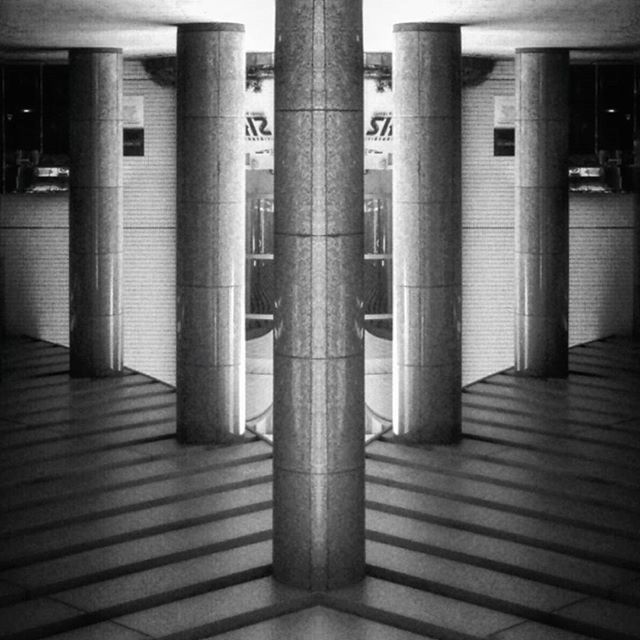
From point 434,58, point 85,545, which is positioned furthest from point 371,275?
point 85,545

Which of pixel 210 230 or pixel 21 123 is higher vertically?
pixel 21 123

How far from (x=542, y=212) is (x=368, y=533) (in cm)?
945

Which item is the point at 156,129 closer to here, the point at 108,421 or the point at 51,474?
the point at 108,421

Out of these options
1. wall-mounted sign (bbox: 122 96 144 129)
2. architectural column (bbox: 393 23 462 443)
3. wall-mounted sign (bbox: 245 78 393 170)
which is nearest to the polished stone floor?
architectural column (bbox: 393 23 462 443)

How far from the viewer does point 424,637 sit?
10945 mm

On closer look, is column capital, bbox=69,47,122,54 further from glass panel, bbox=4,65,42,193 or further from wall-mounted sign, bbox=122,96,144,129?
glass panel, bbox=4,65,42,193

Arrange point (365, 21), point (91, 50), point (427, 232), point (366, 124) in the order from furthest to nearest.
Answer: point (366, 124) → point (91, 50) → point (427, 232) → point (365, 21)

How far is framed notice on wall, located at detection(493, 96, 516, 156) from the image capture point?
24828 mm

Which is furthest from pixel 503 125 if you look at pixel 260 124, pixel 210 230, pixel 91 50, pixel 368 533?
pixel 368 533

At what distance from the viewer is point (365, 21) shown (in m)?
16.7

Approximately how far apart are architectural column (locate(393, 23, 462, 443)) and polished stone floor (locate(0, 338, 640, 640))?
66 centimetres

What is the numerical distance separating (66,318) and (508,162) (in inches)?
345

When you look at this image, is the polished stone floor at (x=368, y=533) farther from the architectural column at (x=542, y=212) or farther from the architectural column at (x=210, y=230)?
A: the architectural column at (x=542, y=212)

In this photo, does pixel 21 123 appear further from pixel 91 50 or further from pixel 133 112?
pixel 91 50
